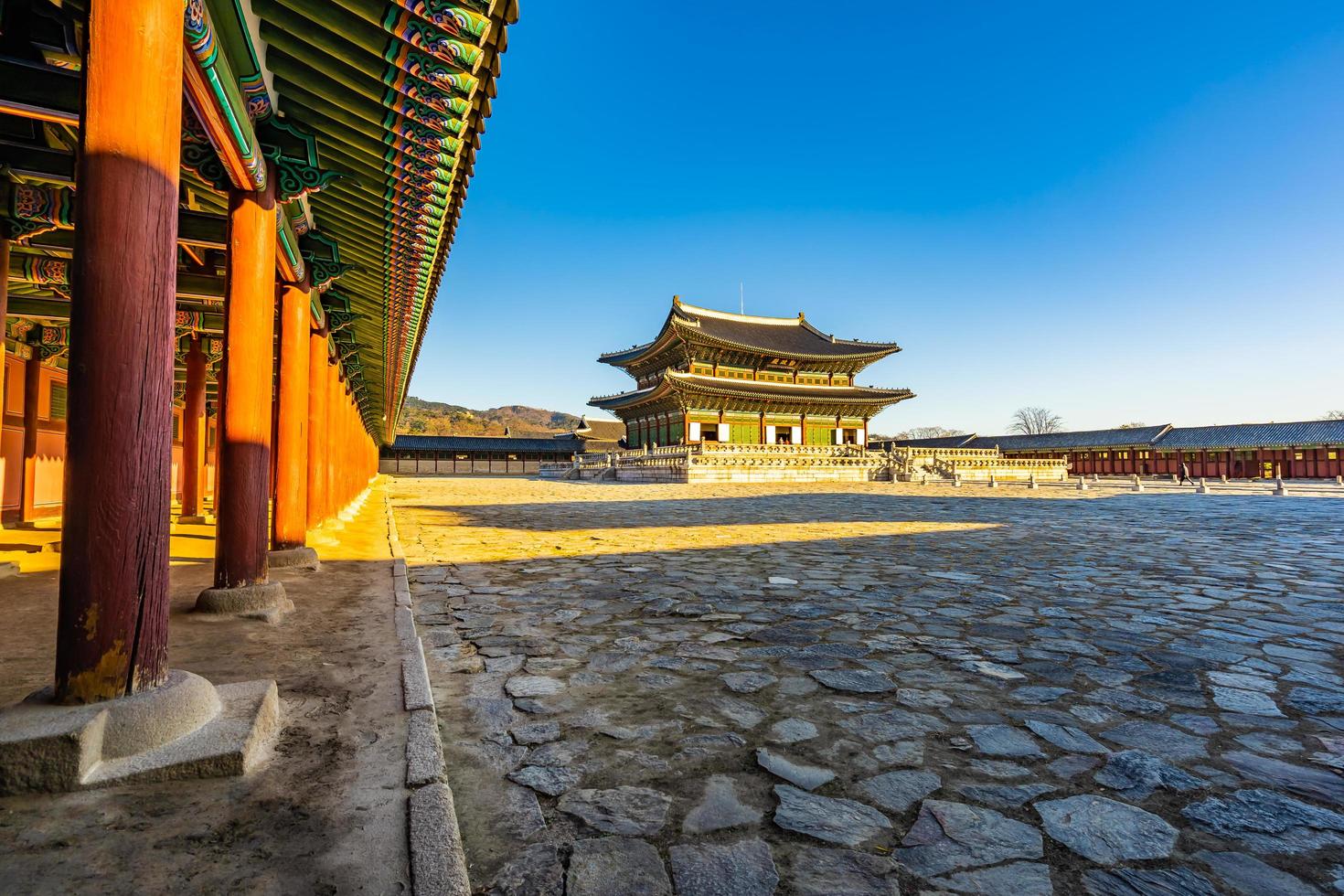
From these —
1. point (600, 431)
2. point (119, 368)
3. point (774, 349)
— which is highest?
point (774, 349)

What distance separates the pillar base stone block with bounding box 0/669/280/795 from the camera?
2.10m

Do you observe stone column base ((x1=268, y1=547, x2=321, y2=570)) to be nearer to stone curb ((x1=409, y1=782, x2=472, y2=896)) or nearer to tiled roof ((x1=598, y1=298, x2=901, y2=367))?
stone curb ((x1=409, y1=782, x2=472, y2=896))

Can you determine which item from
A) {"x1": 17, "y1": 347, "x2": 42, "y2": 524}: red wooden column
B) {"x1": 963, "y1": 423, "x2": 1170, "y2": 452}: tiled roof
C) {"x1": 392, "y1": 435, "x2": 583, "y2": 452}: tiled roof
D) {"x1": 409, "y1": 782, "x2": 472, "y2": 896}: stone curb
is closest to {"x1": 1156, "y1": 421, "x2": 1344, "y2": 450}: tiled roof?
{"x1": 963, "y1": 423, "x2": 1170, "y2": 452}: tiled roof

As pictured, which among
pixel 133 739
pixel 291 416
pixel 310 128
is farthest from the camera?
pixel 291 416

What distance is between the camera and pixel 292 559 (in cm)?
654

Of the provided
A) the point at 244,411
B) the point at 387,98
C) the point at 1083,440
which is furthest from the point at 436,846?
the point at 1083,440

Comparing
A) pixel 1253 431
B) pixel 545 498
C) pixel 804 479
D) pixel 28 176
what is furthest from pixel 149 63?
pixel 1253 431

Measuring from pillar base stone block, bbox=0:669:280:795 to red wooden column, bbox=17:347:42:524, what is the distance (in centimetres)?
1099

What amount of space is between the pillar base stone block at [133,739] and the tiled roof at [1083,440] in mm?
54631

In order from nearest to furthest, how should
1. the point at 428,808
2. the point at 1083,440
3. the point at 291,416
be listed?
the point at 428,808 → the point at 291,416 → the point at 1083,440

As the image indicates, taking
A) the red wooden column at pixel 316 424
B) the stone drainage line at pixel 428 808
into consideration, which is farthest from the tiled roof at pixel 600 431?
the stone drainage line at pixel 428 808

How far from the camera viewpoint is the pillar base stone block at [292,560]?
6491mm

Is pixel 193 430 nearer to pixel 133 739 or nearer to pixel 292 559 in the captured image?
pixel 292 559

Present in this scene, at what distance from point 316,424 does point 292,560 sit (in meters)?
2.54
